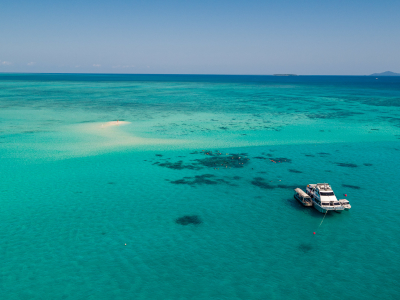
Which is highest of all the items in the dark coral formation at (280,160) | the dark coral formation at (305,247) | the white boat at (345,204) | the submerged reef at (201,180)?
the dark coral formation at (280,160)

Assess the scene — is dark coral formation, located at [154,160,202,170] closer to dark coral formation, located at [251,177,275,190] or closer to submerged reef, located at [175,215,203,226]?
dark coral formation, located at [251,177,275,190]

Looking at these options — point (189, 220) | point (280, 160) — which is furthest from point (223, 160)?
point (189, 220)

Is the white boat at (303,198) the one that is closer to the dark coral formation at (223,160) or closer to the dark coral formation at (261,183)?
the dark coral formation at (261,183)

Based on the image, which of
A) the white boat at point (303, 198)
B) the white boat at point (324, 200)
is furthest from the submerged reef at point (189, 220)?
the white boat at point (324, 200)

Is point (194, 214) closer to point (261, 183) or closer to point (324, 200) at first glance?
point (261, 183)

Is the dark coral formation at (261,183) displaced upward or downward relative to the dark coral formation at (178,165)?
downward

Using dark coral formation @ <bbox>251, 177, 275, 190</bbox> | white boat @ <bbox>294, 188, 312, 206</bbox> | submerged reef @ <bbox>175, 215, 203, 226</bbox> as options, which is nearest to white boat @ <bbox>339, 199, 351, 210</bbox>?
white boat @ <bbox>294, 188, 312, 206</bbox>

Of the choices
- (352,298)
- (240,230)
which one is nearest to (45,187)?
(240,230)
